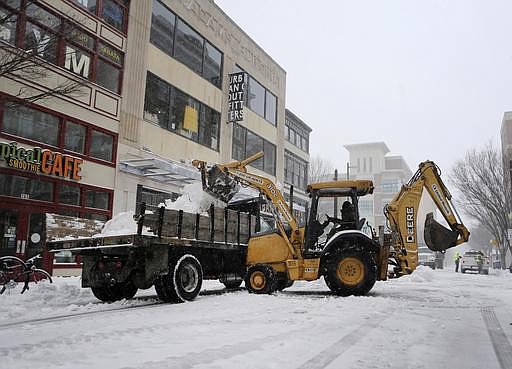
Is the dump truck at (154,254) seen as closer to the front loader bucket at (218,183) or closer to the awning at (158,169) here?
the front loader bucket at (218,183)

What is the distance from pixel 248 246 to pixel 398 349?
679cm

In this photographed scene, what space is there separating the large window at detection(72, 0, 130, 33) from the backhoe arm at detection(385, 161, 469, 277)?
1323 cm

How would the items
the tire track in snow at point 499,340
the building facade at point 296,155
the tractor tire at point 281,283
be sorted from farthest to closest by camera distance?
1. the building facade at point 296,155
2. the tractor tire at point 281,283
3. the tire track in snow at point 499,340

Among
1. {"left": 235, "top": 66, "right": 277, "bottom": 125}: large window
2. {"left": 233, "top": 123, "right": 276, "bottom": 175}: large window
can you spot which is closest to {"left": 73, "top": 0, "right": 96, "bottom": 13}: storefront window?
{"left": 233, "top": 123, "right": 276, "bottom": 175}: large window

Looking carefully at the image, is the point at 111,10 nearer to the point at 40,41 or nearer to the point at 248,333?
the point at 40,41

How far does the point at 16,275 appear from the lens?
1090 cm

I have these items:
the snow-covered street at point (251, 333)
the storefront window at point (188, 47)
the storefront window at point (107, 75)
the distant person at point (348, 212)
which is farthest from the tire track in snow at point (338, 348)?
the storefront window at point (188, 47)

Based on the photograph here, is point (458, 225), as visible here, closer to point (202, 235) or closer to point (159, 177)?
point (202, 235)

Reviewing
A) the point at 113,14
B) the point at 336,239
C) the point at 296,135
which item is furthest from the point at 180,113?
the point at 296,135

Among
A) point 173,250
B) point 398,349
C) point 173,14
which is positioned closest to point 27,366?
point 398,349

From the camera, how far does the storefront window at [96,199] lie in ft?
57.0

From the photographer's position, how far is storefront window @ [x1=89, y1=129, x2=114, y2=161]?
17.7 m

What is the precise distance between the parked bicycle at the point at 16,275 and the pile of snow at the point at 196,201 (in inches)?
136

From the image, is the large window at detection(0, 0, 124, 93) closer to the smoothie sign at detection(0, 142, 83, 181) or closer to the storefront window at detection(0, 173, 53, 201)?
the smoothie sign at detection(0, 142, 83, 181)
